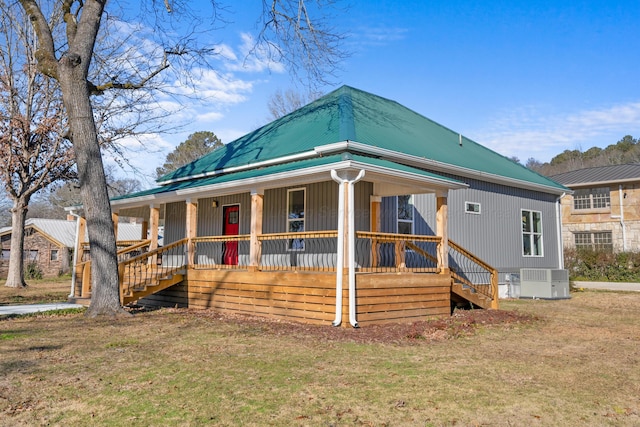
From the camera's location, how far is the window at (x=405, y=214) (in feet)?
44.3

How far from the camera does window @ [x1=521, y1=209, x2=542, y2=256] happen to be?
58.3 feet

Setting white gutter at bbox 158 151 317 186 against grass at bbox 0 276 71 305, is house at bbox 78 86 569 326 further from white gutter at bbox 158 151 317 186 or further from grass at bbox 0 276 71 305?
grass at bbox 0 276 71 305

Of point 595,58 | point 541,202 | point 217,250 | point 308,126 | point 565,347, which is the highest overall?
point 595,58

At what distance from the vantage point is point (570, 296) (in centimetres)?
1694

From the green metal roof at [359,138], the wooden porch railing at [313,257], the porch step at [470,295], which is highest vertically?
the green metal roof at [359,138]

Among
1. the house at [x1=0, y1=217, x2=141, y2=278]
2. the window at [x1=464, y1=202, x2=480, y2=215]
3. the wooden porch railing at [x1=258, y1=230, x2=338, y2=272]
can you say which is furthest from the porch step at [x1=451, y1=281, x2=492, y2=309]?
the house at [x1=0, y1=217, x2=141, y2=278]

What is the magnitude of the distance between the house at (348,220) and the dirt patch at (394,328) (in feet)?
1.17

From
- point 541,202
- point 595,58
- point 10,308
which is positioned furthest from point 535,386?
point 595,58

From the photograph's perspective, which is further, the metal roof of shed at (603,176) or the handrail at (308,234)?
the metal roof of shed at (603,176)

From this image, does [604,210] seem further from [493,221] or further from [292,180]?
[292,180]

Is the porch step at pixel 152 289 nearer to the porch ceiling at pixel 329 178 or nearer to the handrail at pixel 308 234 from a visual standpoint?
the porch ceiling at pixel 329 178

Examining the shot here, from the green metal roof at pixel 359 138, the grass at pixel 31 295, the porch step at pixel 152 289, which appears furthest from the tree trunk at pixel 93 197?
the grass at pixel 31 295

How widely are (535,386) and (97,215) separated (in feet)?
30.1

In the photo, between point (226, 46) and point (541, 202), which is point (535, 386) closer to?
point (226, 46)
